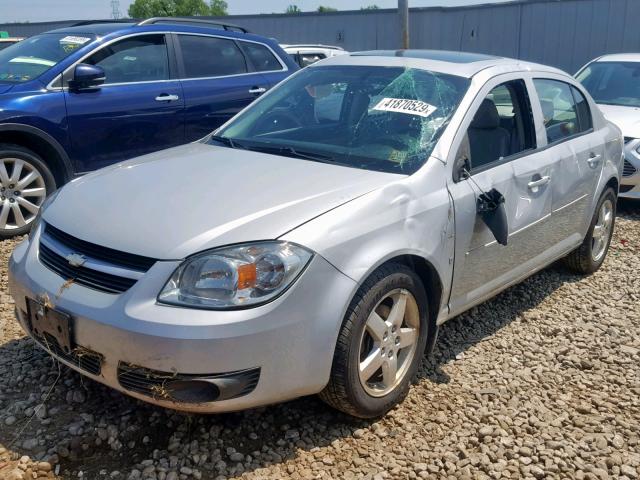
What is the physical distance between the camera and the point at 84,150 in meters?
5.57

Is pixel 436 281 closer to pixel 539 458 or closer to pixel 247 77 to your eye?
pixel 539 458

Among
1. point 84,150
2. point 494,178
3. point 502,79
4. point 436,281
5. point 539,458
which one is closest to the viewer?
point 539,458

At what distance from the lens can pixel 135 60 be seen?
610cm

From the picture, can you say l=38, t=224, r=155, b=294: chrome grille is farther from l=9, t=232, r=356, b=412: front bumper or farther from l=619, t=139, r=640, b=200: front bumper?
l=619, t=139, r=640, b=200: front bumper

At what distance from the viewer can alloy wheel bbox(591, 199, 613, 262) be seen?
5188 mm

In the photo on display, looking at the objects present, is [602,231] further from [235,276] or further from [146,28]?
[146,28]

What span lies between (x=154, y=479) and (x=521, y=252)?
96.4 inches

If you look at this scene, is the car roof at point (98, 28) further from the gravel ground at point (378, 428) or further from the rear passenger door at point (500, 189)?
the rear passenger door at point (500, 189)

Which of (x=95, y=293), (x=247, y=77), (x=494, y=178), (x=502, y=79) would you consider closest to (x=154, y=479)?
(x=95, y=293)

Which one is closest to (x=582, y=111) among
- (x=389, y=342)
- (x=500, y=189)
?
(x=500, y=189)

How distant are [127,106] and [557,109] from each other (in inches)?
139

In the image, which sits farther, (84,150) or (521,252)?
(84,150)

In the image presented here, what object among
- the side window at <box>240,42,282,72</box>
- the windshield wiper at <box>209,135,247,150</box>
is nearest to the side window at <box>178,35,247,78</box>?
the side window at <box>240,42,282,72</box>

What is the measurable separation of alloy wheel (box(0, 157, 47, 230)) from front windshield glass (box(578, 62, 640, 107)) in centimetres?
663
